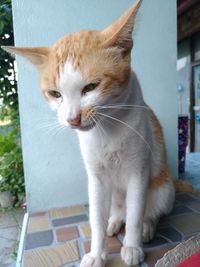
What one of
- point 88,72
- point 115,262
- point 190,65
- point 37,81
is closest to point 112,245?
point 115,262

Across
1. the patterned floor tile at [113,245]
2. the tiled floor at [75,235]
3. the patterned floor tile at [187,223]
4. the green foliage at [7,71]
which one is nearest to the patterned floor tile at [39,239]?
the tiled floor at [75,235]

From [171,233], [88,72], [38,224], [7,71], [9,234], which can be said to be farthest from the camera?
[7,71]

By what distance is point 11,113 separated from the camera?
227 cm

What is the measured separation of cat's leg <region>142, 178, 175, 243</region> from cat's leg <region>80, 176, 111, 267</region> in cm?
18

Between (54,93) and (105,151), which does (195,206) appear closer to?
(105,151)

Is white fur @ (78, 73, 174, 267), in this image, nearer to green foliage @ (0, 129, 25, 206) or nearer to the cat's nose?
the cat's nose

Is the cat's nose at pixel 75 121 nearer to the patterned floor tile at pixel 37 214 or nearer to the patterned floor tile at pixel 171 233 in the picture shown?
the patterned floor tile at pixel 171 233

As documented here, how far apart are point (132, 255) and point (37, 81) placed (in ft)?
2.86

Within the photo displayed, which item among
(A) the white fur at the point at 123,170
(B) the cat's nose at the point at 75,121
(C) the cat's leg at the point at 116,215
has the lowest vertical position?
(C) the cat's leg at the point at 116,215

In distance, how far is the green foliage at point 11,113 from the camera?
74.7 inches

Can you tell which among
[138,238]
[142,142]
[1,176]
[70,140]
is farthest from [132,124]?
[1,176]

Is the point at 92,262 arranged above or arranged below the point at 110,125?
below

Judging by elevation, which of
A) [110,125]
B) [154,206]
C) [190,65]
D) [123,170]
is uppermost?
[190,65]

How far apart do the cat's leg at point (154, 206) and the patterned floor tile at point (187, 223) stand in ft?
0.41
